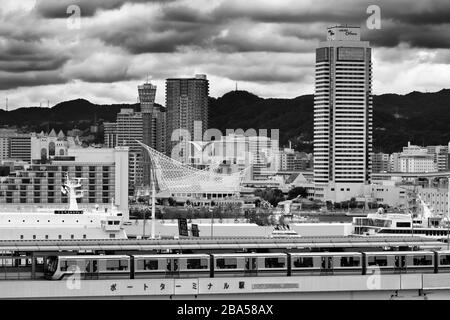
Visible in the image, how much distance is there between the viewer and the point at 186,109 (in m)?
167

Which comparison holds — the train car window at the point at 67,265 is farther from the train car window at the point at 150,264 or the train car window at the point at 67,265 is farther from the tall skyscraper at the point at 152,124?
the tall skyscraper at the point at 152,124

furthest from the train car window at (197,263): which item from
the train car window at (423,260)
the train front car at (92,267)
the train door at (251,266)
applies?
the train car window at (423,260)

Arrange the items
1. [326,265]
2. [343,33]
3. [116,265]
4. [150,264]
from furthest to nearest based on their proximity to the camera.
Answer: [343,33]
[326,265]
[150,264]
[116,265]

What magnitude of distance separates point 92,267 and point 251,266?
7.75 ft

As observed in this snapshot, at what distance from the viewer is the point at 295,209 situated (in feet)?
313

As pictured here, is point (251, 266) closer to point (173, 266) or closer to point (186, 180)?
point (173, 266)

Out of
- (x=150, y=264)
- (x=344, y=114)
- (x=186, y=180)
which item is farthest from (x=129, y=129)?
(x=150, y=264)

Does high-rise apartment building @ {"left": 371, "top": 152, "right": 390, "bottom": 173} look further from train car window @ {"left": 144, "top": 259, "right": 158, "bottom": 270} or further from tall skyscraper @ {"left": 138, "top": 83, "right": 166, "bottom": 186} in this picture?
train car window @ {"left": 144, "top": 259, "right": 158, "bottom": 270}

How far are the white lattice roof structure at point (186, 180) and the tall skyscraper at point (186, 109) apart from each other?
49674 millimetres

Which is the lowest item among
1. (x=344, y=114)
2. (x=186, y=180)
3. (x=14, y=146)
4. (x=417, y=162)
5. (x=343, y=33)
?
(x=186, y=180)

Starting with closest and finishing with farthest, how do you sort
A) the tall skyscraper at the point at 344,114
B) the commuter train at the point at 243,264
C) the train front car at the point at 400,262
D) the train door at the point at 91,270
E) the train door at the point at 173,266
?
the train door at the point at 91,270
the commuter train at the point at 243,264
the train door at the point at 173,266
the train front car at the point at 400,262
the tall skyscraper at the point at 344,114

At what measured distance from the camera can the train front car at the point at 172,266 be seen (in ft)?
56.3

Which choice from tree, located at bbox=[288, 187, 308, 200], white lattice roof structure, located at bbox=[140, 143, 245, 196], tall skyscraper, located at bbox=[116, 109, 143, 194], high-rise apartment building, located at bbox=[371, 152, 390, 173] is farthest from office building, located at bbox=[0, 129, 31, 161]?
white lattice roof structure, located at bbox=[140, 143, 245, 196]
